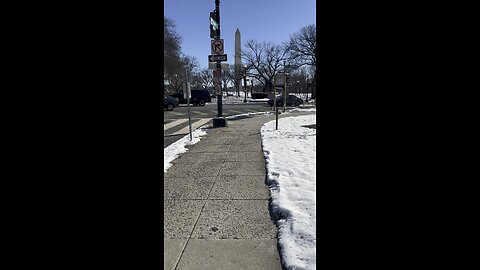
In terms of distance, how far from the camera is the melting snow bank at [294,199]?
2.52 m

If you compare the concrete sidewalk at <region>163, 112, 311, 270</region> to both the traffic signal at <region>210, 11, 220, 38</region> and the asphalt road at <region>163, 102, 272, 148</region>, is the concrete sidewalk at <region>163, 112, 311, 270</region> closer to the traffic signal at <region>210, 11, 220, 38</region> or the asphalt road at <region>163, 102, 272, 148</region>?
the asphalt road at <region>163, 102, 272, 148</region>

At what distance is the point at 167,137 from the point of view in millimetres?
9859

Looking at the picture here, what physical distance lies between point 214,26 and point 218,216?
832 centimetres

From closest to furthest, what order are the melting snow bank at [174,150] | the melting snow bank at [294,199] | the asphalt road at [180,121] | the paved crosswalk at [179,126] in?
the melting snow bank at [294,199] → the melting snow bank at [174,150] → the asphalt road at [180,121] → the paved crosswalk at [179,126]

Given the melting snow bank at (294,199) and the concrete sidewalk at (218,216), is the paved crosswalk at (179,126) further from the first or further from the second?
the concrete sidewalk at (218,216)

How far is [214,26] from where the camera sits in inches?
408

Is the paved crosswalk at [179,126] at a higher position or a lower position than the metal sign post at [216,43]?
lower

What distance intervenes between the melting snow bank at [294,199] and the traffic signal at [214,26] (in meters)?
5.01

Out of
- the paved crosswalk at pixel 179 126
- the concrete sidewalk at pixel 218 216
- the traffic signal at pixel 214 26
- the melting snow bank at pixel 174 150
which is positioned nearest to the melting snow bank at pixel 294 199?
the concrete sidewalk at pixel 218 216

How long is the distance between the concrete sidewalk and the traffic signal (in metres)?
5.69
